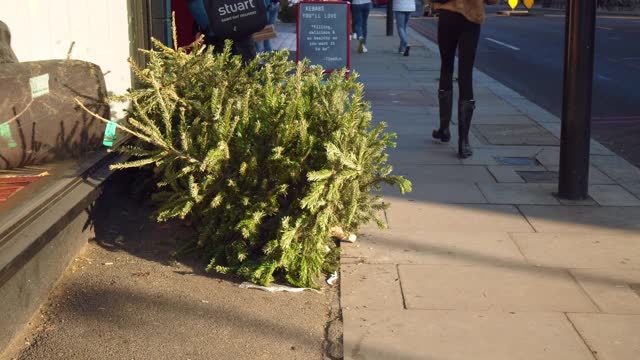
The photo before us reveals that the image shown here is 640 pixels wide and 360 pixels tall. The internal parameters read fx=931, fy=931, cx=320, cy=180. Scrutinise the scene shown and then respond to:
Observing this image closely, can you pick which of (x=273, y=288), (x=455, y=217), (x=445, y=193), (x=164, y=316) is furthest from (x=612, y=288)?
(x=164, y=316)

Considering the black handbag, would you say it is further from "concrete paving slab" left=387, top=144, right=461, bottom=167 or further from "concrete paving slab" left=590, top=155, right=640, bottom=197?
"concrete paving slab" left=590, top=155, right=640, bottom=197

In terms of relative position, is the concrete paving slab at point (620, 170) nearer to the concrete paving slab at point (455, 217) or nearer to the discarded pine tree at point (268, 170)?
the concrete paving slab at point (455, 217)

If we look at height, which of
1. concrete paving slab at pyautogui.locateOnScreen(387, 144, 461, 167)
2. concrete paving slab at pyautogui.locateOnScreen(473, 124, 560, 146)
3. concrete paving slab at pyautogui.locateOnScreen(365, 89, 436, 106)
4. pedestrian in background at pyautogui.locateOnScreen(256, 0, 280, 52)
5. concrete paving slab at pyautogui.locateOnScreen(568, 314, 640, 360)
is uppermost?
pedestrian in background at pyautogui.locateOnScreen(256, 0, 280, 52)

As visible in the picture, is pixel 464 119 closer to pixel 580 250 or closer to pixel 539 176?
pixel 539 176

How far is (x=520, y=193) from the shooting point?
7.16 m

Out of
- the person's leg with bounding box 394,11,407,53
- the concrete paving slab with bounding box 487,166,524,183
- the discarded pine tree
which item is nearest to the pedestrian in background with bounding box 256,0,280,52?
the person's leg with bounding box 394,11,407,53

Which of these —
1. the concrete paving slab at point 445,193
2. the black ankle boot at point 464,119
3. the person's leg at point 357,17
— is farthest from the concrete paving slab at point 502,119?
the person's leg at point 357,17

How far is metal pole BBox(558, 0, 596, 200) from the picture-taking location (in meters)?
6.71

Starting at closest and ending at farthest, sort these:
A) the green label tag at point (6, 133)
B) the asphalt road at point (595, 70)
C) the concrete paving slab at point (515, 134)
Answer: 1. the green label tag at point (6, 133)
2. the concrete paving slab at point (515, 134)
3. the asphalt road at point (595, 70)

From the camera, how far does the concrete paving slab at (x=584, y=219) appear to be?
243 inches

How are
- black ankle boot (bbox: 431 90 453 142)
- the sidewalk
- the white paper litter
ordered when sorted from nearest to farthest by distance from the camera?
the sidewalk, the white paper litter, black ankle boot (bbox: 431 90 453 142)

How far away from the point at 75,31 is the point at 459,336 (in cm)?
352

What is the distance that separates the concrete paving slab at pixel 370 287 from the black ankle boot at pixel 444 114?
3697 mm

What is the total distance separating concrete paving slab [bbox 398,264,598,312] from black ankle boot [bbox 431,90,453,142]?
11.9 ft
